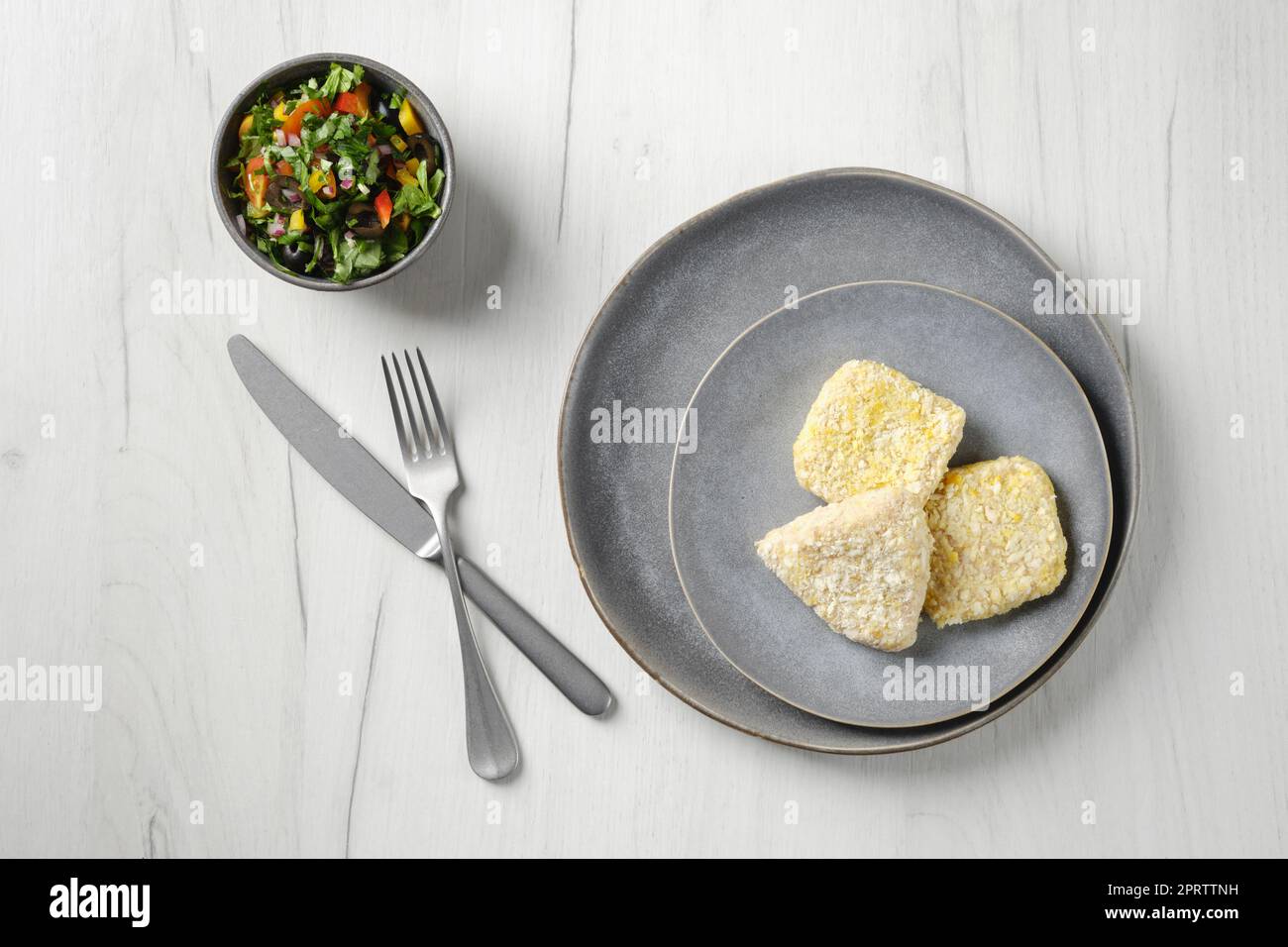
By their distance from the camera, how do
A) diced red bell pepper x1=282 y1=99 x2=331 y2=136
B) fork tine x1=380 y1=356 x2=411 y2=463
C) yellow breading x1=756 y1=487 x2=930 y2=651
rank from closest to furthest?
yellow breading x1=756 y1=487 x2=930 y2=651 → diced red bell pepper x1=282 y1=99 x2=331 y2=136 → fork tine x1=380 y1=356 x2=411 y2=463

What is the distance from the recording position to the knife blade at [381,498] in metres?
2.01

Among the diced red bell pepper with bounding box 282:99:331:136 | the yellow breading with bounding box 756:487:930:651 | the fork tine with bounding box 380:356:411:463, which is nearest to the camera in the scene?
the yellow breading with bounding box 756:487:930:651

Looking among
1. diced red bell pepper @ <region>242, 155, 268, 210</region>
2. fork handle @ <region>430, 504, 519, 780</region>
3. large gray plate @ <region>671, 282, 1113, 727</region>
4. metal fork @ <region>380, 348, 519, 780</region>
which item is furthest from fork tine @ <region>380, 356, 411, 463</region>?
large gray plate @ <region>671, 282, 1113, 727</region>

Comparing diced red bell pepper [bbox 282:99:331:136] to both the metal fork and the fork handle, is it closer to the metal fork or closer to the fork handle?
the metal fork

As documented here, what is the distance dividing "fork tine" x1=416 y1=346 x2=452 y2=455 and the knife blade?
130 millimetres

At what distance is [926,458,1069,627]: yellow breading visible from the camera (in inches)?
70.6

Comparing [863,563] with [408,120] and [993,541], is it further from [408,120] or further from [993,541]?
[408,120]

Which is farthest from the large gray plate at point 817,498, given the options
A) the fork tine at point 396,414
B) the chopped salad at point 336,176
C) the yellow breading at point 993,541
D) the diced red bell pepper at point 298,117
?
the diced red bell pepper at point 298,117

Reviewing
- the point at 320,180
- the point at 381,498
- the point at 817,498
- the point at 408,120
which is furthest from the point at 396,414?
the point at 817,498

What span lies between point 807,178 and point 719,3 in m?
0.48

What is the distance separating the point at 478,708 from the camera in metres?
2.01

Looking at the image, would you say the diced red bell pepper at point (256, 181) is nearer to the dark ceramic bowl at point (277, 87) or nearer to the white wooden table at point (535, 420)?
the dark ceramic bowl at point (277, 87)
